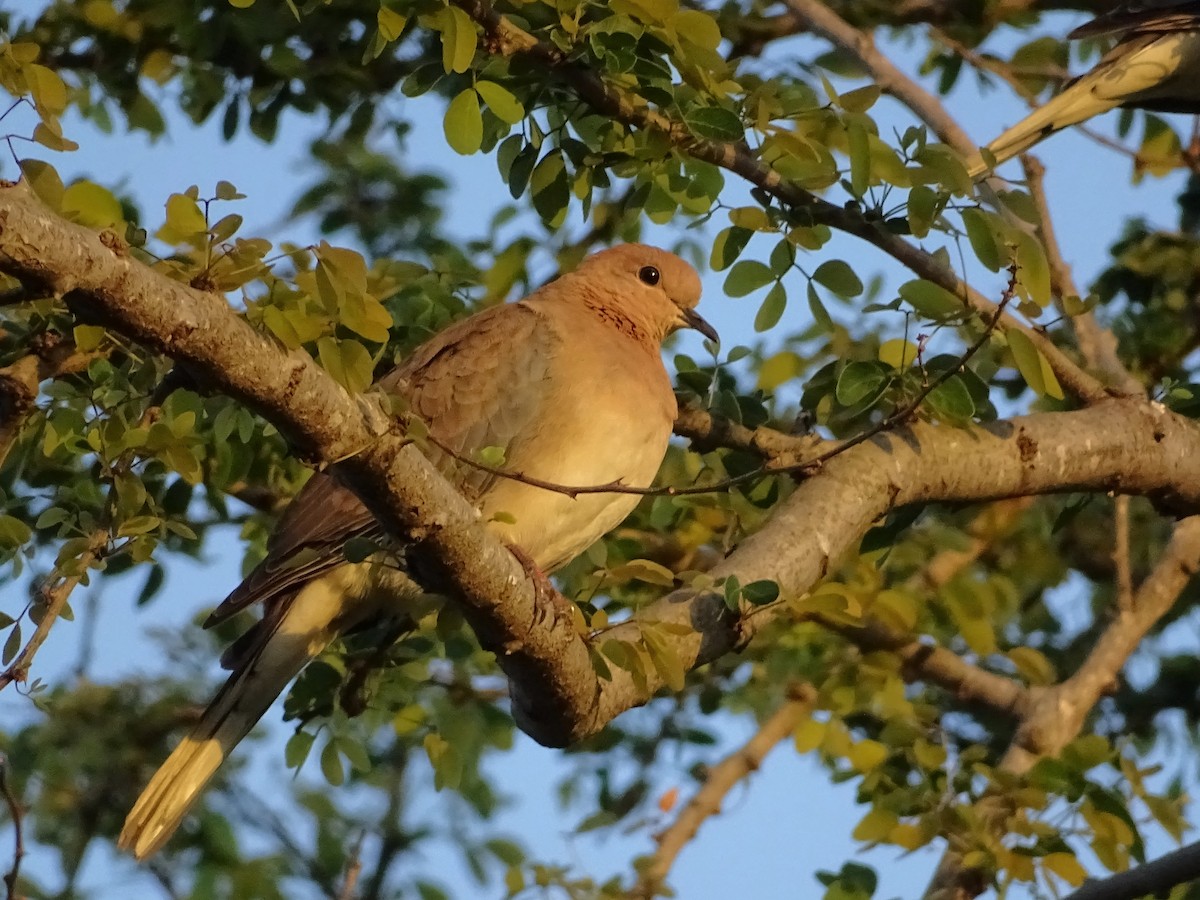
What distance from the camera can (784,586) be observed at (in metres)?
3.14

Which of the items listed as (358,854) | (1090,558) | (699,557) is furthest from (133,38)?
(1090,558)

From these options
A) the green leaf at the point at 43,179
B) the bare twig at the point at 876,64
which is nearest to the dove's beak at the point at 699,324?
the bare twig at the point at 876,64

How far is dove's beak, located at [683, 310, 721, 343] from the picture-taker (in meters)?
4.67

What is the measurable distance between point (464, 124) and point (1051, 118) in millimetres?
2196

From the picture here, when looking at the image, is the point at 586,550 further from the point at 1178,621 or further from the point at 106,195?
the point at 1178,621

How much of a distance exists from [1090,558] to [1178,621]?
0.38 meters

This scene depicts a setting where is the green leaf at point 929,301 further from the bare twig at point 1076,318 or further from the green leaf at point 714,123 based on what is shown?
the bare twig at point 1076,318

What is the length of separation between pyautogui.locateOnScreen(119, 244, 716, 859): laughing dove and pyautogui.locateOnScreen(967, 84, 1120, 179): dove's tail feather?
1307 millimetres

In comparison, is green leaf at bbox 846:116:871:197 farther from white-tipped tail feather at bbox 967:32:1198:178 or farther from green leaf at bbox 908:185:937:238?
white-tipped tail feather at bbox 967:32:1198:178

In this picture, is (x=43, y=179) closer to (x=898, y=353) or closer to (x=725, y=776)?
(x=898, y=353)

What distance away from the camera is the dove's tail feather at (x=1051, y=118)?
182 inches

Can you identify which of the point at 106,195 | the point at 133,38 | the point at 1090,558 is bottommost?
the point at 106,195

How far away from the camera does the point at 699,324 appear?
4.69m

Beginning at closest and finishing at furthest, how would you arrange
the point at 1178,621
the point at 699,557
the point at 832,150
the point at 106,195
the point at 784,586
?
the point at 106,195 → the point at 784,586 → the point at 832,150 → the point at 699,557 → the point at 1178,621
